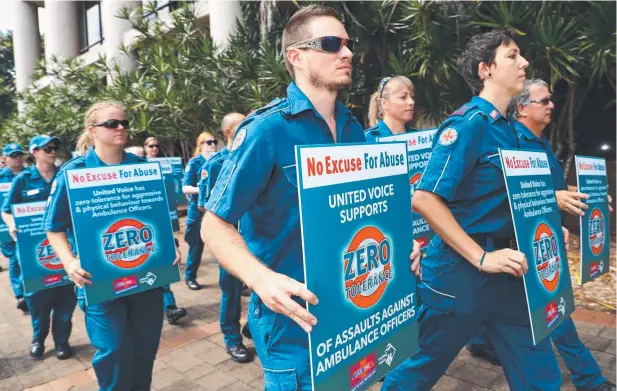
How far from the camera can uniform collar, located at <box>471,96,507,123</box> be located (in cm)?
221

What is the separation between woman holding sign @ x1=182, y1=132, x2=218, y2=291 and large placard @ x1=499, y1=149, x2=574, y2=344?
169 inches

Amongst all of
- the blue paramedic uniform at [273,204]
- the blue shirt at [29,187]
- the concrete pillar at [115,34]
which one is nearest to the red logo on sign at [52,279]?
the blue shirt at [29,187]

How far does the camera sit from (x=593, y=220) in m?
2.97

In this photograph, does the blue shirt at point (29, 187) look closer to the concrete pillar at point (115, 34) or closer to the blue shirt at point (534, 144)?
the blue shirt at point (534, 144)

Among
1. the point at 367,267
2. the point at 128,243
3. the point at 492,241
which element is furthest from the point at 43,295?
the point at 492,241

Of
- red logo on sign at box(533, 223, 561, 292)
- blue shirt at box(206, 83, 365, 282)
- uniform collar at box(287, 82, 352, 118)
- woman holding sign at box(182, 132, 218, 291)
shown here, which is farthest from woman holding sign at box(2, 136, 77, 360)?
red logo on sign at box(533, 223, 561, 292)

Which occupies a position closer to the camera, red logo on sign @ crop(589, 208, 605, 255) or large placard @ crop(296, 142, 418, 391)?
large placard @ crop(296, 142, 418, 391)

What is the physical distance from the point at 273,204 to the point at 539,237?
128cm

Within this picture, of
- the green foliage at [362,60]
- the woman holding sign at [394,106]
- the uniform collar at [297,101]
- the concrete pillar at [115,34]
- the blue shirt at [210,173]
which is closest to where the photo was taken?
the uniform collar at [297,101]

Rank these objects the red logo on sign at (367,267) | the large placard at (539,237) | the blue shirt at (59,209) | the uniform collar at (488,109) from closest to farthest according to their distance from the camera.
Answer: the red logo on sign at (367,267) → the large placard at (539,237) → the uniform collar at (488,109) → the blue shirt at (59,209)

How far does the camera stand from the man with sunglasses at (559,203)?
8.56ft

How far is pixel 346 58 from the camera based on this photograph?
5.45 ft

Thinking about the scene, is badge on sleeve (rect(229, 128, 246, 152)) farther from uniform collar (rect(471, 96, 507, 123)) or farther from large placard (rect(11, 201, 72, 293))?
large placard (rect(11, 201, 72, 293))

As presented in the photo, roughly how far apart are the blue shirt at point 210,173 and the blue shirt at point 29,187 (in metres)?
1.51
